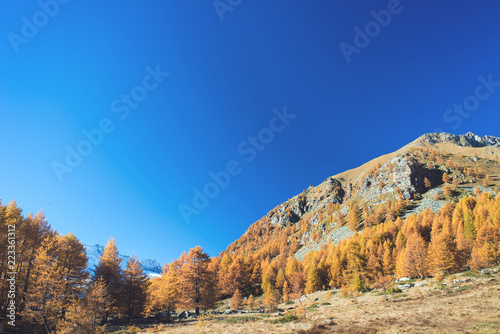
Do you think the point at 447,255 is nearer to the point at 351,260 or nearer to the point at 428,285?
the point at 428,285

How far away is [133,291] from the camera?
1325 inches

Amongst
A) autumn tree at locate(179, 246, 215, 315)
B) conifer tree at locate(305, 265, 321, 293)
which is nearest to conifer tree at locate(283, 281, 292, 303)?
conifer tree at locate(305, 265, 321, 293)

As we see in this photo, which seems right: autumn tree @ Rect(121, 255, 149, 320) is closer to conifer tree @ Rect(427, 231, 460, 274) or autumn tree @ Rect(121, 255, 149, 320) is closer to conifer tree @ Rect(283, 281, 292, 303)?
conifer tree @ Rect(283, 281, 292, 303)

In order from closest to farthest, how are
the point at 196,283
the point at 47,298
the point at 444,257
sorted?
the point at 47,298
the point at 196,283
the point at 444,257

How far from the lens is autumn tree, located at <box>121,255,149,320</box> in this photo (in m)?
33.2

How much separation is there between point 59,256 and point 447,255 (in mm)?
76122

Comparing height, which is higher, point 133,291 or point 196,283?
point 133,291

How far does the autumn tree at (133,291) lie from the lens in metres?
33.2

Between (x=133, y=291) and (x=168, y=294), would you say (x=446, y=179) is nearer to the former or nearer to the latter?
(x=168, y=294)

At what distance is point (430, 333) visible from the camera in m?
13.7

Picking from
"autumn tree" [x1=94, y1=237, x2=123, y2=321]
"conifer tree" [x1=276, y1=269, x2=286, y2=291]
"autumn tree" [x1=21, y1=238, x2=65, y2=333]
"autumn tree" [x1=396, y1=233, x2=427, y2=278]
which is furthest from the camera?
"conifer tree" [x1=276, y1=269, x2=286, y2=291]

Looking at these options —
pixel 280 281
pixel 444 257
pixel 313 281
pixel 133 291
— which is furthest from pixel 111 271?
pixel 444 257

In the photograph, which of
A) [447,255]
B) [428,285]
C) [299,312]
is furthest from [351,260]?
[299,312]

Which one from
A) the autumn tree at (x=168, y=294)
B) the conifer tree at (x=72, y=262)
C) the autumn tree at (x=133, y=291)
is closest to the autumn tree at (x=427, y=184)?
the autumn tree at (x=168, y=294)
